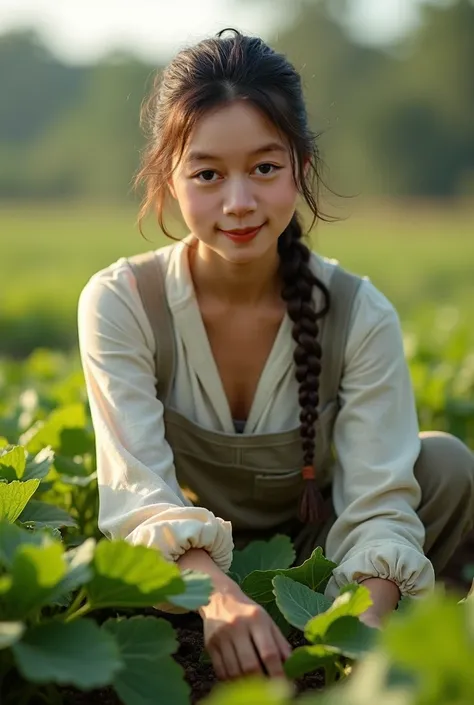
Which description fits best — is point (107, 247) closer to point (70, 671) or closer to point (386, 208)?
point (386, 208)

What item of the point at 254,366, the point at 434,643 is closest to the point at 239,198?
the point at 254,366

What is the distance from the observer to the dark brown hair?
219 centimetres

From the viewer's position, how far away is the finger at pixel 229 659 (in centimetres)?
167

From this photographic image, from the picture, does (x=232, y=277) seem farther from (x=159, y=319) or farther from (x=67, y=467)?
(x=67, y=467)

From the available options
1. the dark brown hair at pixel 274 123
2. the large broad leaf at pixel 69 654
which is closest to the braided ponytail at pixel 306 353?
the dark brown hair at pixel 274 123

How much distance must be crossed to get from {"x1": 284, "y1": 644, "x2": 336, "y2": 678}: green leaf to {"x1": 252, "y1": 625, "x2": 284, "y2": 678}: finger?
0.09 feet

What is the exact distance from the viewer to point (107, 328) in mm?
2291

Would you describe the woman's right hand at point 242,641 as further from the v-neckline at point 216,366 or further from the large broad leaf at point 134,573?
the v-neckline at point 216,366

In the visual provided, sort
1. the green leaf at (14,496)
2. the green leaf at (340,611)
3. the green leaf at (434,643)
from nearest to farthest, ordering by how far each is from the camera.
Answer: the green leaf at (434,643) → the green leaf at (340,611) → the green leaf at (14,496)

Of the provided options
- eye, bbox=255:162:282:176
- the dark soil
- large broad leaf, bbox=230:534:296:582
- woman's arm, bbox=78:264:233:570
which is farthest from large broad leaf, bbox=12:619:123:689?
eye, bbox=255:162:282:176

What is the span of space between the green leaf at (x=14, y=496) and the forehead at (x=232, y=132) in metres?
0.73

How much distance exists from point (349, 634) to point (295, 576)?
0.40 m

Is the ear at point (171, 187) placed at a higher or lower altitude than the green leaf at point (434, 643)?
higher

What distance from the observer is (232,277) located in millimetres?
2420
